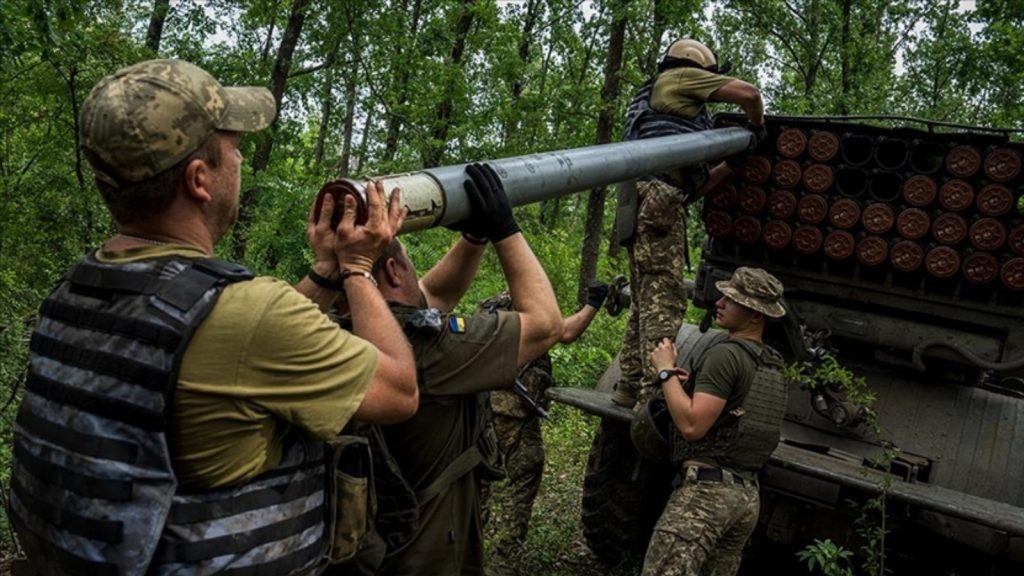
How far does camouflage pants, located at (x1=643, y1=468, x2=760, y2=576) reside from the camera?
4.29 m

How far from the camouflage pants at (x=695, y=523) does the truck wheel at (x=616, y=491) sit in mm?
1315

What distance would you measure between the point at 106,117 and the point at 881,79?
21.0 metres

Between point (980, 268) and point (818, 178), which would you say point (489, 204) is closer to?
point (818, 178)

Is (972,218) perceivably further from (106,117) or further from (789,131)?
(106,117)

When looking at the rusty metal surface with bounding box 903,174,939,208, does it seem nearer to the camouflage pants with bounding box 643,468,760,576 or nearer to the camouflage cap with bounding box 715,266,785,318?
the camouflage cap with bounding box 715,266,785,318

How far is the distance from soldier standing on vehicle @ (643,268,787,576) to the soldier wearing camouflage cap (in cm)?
246

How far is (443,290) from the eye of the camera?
10.9 feet

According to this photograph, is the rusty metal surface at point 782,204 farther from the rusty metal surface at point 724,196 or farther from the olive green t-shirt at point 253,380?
the olive green t-shirt at point 253,380

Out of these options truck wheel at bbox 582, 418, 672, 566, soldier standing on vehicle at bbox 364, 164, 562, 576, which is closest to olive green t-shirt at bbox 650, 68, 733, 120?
truck wheel at bbox 582, 418, 672, 566

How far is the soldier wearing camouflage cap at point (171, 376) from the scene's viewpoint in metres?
1.88

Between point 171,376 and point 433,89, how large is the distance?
47.2 feet

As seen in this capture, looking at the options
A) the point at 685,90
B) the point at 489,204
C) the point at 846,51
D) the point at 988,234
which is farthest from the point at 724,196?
the point at 846,51

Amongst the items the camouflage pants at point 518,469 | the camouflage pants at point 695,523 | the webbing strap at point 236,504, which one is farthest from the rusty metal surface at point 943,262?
the webbing strap at point 236,504

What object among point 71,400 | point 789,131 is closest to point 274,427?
point 71,400
